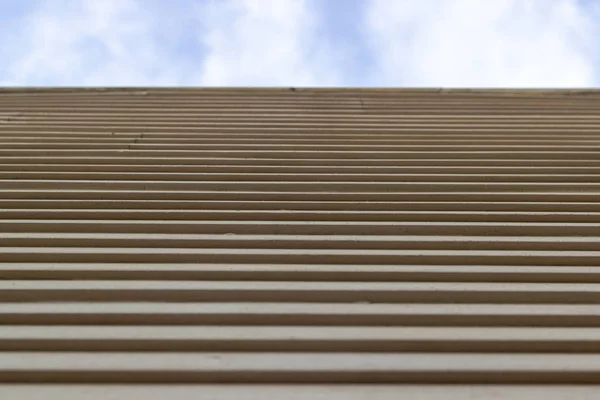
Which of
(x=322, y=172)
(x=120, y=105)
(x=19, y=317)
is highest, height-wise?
(x=120, y=105)

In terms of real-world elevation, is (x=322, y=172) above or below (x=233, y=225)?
above

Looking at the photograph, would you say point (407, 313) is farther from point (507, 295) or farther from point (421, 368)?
point (507, 295)

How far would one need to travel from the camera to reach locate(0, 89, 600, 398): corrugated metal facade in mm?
1818

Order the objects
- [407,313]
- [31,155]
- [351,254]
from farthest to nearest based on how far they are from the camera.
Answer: [31,155] → [351,254] → [407,313]

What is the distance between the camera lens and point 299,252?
7.54 ft

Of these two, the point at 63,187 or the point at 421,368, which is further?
the point at 63,187

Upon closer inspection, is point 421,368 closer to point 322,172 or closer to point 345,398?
point 345,398

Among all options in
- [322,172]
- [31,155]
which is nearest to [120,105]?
[31,155]

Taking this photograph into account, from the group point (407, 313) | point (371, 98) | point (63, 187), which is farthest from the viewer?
point (371, 98)

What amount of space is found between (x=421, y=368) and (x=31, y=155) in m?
2.34

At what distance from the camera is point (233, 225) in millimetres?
2498

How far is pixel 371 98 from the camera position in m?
4.54

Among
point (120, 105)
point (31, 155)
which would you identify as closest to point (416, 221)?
point (31, 155)

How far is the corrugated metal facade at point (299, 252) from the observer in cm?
182
